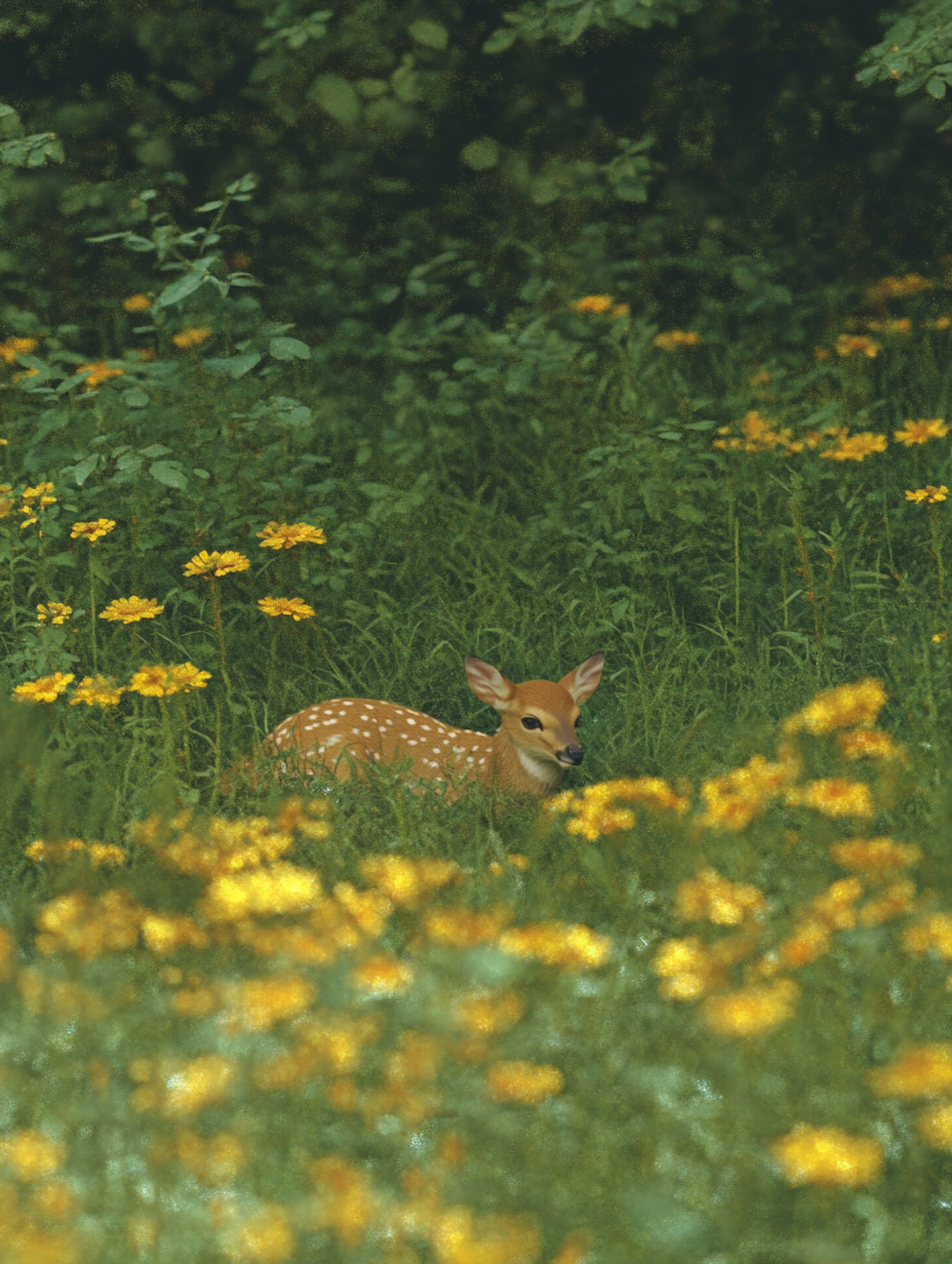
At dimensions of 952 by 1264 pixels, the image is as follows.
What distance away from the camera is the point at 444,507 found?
5.81m

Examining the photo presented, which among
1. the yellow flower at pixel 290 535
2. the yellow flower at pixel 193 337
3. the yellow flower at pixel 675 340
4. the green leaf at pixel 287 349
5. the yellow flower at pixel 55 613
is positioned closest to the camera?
the yellow flower at pixel 55 613

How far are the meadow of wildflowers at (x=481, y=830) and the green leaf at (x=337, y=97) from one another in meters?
0.95

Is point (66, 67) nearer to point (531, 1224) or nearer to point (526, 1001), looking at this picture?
point (526, 1001)

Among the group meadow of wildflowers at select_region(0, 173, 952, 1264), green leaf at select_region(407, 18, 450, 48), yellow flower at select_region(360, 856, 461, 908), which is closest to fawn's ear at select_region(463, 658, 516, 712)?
meadow of wildflowers at select_region(0, 173, 952, 1264)

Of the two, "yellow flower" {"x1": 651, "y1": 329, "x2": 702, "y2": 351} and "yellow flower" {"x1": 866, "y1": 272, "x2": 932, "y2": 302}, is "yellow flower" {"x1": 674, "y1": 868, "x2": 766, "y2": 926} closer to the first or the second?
"yellow flower" {"x1": 651, "y1": 329, "x2": 702, "y2": 351}

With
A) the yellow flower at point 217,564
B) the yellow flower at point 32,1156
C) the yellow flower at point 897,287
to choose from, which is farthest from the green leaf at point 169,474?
the yellow flower at point 897,287

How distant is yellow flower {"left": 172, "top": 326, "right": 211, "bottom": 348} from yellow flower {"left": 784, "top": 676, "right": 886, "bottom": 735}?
106 inches

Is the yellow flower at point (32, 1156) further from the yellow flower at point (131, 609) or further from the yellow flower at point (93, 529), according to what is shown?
the yellow flower at point (93, 529)

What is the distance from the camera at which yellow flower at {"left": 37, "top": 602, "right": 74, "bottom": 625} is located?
442cm

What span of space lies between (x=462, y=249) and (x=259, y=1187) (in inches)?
226

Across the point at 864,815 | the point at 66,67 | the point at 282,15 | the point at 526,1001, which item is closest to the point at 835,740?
the point at 864,815

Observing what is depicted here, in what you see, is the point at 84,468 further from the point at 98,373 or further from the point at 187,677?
the point at 187,677

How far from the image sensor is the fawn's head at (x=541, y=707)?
411 centimetres

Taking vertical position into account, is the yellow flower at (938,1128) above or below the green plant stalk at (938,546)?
above
